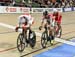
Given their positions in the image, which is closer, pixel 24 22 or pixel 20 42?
pixel 20 42

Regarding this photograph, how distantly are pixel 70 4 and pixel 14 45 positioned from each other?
28.1m

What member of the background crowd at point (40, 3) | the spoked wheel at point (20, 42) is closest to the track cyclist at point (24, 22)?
the spoked wheel at point (20, 42)

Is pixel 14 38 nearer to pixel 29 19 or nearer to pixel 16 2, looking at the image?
pixel 29 19

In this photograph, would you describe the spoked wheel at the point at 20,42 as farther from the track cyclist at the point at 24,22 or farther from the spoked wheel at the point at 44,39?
the spoked wheel at the point at 44,39

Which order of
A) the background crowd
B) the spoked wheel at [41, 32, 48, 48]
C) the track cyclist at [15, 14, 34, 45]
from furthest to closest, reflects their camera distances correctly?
the background crowd < the spoked wheel at [41, 32, 48, 48] < the track cyclist at [15, 14, 34, 45]

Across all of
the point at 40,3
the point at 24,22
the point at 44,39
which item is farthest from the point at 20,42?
the point at 40,3

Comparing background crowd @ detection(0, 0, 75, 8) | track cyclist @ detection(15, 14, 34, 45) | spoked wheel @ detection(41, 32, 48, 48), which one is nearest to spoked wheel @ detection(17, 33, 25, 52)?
track cyclist @ detection(15, 14, 34, 45)

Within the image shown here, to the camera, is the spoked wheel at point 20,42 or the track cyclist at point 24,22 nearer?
the spoked wheel at point 20,42

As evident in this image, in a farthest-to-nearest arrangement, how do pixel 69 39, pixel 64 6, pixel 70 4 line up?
pixel 70 4 → pixel 64 6 → pixel 69 39

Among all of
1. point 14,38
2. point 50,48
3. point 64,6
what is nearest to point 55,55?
point 50,48

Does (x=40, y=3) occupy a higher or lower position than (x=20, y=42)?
higher

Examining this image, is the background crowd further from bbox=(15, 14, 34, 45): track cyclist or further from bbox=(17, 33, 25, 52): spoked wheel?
bbox=(17, 33, 25, 52): spoked wheel

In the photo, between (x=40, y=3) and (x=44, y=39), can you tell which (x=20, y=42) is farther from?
(x=40, y=3)

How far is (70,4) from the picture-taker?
126 ft
